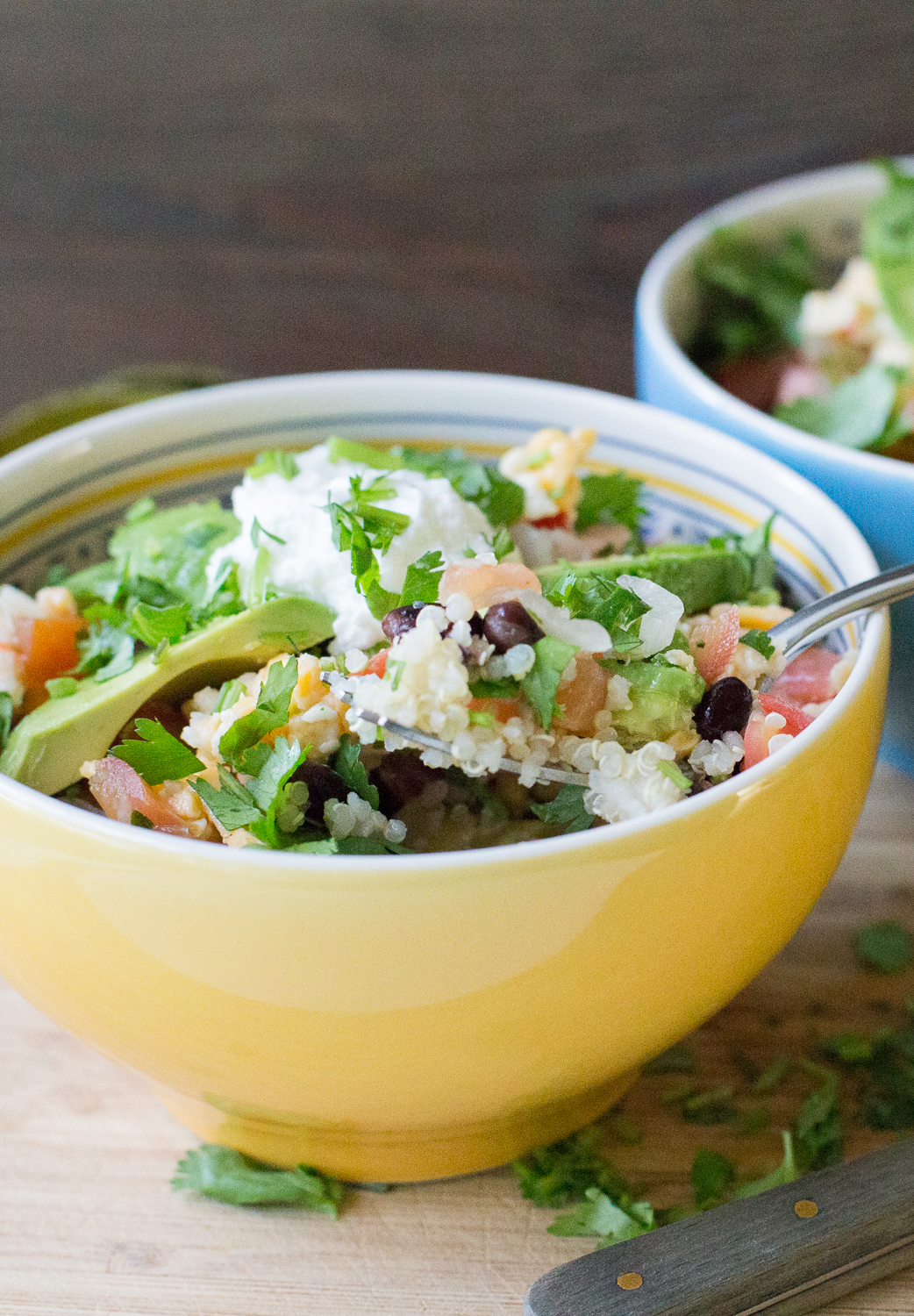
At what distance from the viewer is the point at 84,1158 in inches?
45.8

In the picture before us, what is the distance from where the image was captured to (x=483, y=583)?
103 centimetres

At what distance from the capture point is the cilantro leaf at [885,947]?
1.35 meters

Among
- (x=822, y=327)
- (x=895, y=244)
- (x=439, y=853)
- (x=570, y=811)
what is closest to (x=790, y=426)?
(x=822, y=327)

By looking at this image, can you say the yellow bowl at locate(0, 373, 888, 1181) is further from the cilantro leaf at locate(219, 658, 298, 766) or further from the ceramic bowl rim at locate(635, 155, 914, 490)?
the ceramic bowl rim at locate(635, 155, 914, 490)

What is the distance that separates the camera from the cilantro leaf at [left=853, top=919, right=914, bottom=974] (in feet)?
4.43

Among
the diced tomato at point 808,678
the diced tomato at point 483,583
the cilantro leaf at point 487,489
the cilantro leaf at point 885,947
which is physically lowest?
the cilantro leaf at point 885,947

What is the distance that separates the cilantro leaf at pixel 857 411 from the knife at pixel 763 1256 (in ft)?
2.78

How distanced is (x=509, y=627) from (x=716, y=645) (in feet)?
0.77

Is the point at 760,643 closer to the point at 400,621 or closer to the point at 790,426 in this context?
the point at 400,621

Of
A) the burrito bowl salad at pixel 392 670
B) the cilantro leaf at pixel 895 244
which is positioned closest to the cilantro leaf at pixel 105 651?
the burrito bowl salad at pixel 392 670

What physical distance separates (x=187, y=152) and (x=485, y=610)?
172 cm

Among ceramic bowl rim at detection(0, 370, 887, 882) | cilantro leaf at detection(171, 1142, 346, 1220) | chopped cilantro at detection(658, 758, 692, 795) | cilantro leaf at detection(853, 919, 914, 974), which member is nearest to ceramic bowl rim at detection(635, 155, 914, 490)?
ceramic bowl rim at detection(0, 370, 887, 882)

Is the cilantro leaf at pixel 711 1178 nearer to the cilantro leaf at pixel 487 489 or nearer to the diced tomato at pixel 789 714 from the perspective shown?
the diced tomato at pixel 789 714

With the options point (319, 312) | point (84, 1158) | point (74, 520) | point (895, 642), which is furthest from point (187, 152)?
point (84, 1158)
